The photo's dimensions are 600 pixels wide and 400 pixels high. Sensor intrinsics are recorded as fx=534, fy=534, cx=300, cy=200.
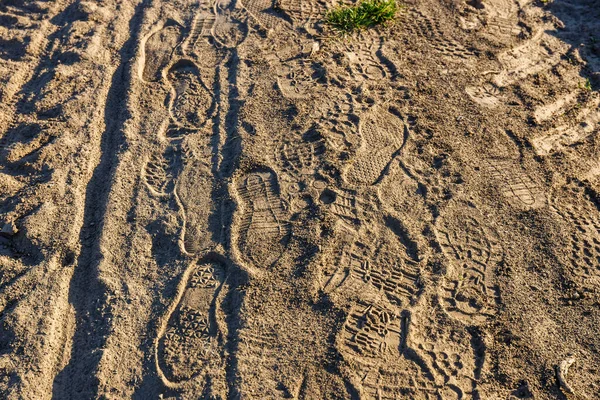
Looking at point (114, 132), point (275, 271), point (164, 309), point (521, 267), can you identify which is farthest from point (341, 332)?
point (114, 132)

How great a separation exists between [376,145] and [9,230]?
2.51 meters

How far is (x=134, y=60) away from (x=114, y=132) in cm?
82

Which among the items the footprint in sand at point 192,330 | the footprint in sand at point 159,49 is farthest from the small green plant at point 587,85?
the footprint in sand at point 159,49

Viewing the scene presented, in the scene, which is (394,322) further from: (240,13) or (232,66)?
(240,13)

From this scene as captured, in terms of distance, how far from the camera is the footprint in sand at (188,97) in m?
4.09

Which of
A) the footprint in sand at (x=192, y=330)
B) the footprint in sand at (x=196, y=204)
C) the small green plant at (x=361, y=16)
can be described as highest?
the small green plant at (x=361, y=16)

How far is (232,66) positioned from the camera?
4441 millimetres

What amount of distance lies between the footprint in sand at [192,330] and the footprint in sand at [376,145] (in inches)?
45.1

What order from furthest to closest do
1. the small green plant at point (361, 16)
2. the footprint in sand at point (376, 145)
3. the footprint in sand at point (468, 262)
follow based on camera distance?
the small green plant at point (361, 16) → the footprint in sand at point (376, 145) → the footprint in sand at point (468, 262)

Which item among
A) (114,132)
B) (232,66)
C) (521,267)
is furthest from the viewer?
(232,66)

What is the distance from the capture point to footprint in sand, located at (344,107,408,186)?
367cm

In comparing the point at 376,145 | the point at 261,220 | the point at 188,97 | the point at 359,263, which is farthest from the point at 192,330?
the point at 188,97

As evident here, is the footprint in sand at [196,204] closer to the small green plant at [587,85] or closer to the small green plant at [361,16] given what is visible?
the small green plant at [361,16]

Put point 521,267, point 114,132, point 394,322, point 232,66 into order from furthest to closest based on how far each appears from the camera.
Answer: point 232,66
point 114,132
point 521,267
point 394,322
